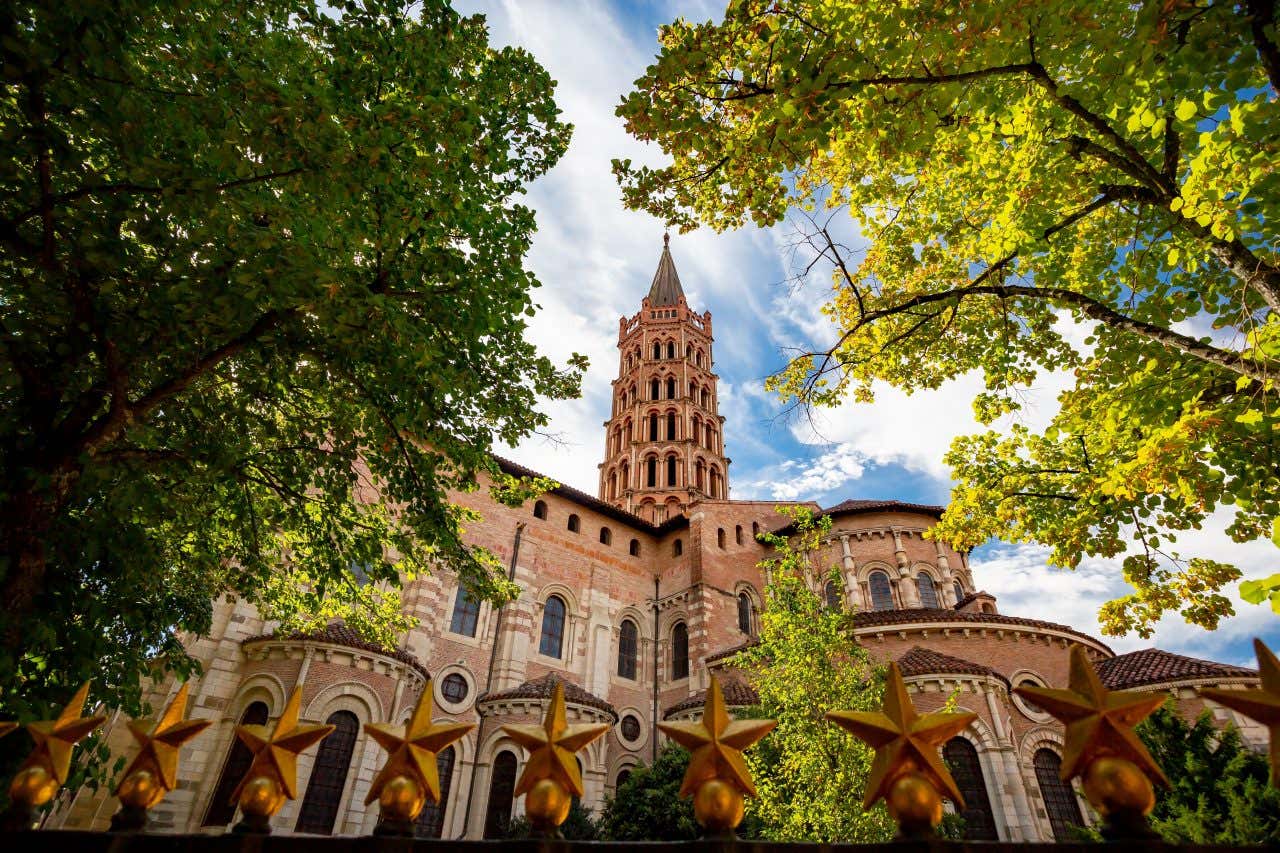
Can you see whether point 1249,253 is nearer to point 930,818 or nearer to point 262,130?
point 930,818

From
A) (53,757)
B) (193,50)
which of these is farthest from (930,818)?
(193,50)

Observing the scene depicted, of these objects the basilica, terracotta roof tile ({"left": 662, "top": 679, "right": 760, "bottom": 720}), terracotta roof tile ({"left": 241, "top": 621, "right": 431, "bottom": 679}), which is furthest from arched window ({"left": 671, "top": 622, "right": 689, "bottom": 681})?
terracotta roof tile ({"left": 241, "top": 621, "right": 431, "bottom": 679})

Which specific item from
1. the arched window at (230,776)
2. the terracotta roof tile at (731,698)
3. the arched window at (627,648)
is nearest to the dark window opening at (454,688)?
the arched window at (230,776)

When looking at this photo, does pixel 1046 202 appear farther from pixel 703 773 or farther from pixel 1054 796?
pixel 1054 796

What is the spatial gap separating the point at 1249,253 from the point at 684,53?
6.07 m

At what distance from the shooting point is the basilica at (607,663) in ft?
45.2

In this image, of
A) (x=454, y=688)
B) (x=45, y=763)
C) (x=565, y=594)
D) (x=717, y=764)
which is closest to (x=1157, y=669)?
(x=565, y=594)

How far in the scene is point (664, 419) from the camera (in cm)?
4103

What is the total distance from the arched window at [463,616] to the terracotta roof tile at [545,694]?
2093mm

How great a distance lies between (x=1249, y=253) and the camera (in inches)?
238

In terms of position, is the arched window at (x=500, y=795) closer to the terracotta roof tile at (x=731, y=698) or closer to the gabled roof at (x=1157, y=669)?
the terracotta roof tile at (x=731, y=698)

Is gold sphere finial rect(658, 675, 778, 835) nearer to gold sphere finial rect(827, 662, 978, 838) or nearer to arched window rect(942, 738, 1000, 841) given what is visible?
gold sphere finial rect(827, 662, 978, 838)

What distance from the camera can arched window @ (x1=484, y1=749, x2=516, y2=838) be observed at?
1590 centimetres

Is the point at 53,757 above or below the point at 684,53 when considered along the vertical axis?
below
